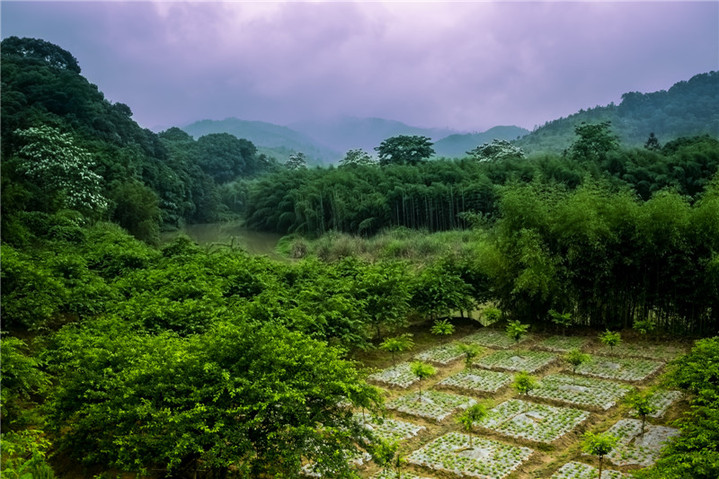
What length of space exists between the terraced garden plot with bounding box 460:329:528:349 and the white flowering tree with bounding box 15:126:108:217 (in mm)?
14379

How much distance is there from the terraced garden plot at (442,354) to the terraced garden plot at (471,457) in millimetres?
3474

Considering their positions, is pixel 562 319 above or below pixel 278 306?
below

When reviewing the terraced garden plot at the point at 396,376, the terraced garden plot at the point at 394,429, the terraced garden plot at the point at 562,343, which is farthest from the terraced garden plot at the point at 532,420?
the terraced garden plot at the point at 562,343

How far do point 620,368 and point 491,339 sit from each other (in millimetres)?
2928

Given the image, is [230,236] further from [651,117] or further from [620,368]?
[651,117]

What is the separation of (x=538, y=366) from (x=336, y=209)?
80.2 ft

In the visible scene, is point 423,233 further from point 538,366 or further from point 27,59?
point 27,59

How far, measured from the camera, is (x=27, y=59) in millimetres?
36469

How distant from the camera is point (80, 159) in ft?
72.2

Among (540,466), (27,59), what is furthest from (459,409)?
(27,59)

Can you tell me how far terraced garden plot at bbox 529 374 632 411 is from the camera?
872cm

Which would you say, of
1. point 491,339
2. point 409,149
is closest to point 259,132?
point 409,149

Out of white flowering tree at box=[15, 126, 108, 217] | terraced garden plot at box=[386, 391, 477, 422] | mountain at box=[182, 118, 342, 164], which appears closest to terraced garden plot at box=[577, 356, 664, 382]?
terraced garden plot at box=[386, 391, 477, 422]

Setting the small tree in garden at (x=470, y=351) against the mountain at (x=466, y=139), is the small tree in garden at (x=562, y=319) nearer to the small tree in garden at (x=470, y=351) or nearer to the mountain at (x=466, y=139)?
the small tree in garden at (x=470, y=351)
